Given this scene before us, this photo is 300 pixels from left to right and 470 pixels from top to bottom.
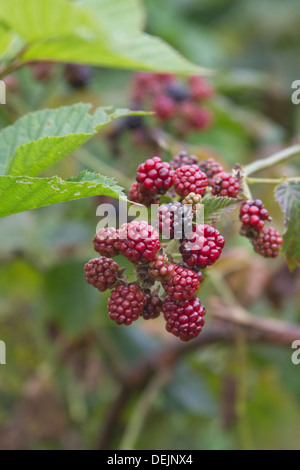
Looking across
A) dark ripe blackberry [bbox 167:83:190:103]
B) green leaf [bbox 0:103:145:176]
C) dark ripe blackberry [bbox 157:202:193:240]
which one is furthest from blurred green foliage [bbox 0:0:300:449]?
dark ripe blackberry [bbox 157:202:193:240]

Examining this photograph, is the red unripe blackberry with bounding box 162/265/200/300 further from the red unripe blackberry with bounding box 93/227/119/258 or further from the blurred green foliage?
the blurred green foliage

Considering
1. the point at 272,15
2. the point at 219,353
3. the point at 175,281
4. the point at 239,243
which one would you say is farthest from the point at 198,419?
the point at 272,15

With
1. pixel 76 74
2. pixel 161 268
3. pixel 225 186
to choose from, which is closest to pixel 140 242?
pixel 161 268

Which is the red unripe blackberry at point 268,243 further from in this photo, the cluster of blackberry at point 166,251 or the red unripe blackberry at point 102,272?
the red unripe blackberry at point 102,272

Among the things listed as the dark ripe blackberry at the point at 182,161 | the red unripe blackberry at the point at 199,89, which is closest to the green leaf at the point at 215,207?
the dark ripe blackberry at the point at 182,161

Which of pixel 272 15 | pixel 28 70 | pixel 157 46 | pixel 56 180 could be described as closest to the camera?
pixel 56 180

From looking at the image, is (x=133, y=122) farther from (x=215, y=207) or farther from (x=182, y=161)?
(x=215, y=207)
